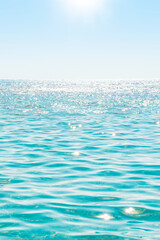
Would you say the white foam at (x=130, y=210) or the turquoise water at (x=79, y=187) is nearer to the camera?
the turquoise water at (x=79, y=187)

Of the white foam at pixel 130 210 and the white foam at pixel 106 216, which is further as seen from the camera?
the white foam at pixel 130 210

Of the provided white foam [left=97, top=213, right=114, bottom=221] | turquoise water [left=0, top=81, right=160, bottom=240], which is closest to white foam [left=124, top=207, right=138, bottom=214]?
turquoise water [left=0, top=81, right=160, bottom=240]

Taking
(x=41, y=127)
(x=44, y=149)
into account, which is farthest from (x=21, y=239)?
(x=41, y=127)

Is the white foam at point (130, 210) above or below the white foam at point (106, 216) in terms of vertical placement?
above

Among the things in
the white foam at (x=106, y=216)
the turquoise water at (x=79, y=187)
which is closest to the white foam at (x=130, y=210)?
the turquoise water at (x=79, y=187)

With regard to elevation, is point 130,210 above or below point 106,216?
above

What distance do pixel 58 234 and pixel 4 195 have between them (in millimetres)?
3050

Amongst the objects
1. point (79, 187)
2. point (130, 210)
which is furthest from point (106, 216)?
point (79, 187)

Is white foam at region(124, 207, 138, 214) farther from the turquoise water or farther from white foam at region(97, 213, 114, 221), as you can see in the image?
white foam at region(97, 213, 114, 221)

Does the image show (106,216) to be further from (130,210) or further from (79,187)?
(79,187)

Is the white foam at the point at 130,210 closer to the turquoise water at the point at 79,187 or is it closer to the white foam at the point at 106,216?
the turquoise water at the point at 79,187

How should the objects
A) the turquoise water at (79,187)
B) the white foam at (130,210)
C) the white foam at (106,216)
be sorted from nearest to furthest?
the turquoise water at (79,187) < the white foam at (106,216) < the white foam at (130,210)

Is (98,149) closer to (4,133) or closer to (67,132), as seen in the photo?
(67,132)

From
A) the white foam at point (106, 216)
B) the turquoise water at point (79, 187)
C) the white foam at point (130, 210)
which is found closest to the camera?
the turquoise water at point (79, 187)
